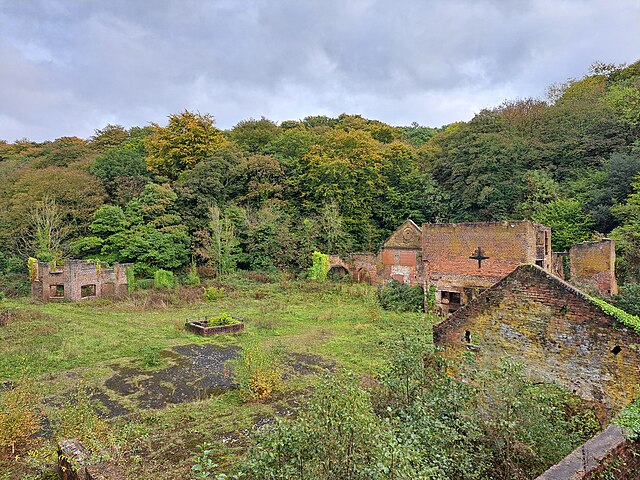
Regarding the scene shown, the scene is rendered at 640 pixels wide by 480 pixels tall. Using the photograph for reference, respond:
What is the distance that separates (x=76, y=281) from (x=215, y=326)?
33.9ft

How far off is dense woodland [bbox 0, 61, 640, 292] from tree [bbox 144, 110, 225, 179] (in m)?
0.09

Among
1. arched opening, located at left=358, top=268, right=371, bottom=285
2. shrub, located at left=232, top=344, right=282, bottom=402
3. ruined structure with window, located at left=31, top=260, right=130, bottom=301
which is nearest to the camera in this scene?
shrub, located at left=232, top=344, right=282, bottom=402

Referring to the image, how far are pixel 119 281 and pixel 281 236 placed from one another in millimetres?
10234

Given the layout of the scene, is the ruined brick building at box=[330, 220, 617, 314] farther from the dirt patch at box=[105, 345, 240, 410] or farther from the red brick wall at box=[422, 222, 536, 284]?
the dirt patch at box=[105, 345, 240, 410]

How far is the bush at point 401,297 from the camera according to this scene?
18422 millimetres

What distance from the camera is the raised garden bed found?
46.9 feet

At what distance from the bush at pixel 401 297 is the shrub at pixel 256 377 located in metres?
10.2

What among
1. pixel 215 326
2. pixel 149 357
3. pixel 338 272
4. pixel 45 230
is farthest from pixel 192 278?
pixel 149 357

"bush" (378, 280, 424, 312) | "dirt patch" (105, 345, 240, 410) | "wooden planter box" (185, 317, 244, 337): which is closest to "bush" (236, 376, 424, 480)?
"dirt patch" (105, 345, 240, 410)

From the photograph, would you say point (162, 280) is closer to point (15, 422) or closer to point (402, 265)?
point (402, 265)

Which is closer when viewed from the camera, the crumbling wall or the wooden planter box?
the wooden planter box

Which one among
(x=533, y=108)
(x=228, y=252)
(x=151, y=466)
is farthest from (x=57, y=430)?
(x=533, y=108)

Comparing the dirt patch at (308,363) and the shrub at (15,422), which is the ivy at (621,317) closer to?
the dirt patch at (308,363)

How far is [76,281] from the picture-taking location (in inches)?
794
